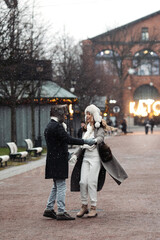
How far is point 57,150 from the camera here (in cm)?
870

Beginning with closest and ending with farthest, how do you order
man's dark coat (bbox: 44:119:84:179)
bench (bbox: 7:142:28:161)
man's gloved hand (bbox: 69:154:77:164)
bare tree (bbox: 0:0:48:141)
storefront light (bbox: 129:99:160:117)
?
man's dark coat (bbox: 44:119:84:179) < man's gloved hand (bbox: 69:154:77:164) < bare tree (bbox: 0:0:48:141) < bench (bbox: 7:142:28:161) < storefront light (bbox: 129:99:160:117)

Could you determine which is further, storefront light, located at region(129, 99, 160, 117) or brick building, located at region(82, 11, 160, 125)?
storefront light, located at region(129, 99, 160, 117)

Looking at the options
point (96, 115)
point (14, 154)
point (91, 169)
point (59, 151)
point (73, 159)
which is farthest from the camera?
point (14, 154)

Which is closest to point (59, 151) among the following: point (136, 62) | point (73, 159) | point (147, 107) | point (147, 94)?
point (73, 159)

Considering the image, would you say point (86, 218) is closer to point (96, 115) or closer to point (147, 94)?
point (96, 115)

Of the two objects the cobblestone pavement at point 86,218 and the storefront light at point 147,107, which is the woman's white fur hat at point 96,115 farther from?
the storefront light at point 147,107

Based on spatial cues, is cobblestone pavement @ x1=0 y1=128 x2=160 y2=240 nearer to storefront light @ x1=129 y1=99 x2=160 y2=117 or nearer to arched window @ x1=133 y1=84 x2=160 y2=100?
storefront light @ x1=129 y1=99 x2=160 y2=117

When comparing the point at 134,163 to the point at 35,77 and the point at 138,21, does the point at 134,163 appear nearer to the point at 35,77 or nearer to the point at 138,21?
the point at 35,77

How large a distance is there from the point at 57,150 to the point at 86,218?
116cm

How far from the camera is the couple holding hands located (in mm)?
8656

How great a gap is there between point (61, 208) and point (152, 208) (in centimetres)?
177

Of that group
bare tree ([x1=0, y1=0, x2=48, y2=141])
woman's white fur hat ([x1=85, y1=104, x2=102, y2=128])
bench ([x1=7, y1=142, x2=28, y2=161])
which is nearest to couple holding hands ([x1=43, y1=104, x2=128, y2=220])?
woman's white fur hat ([x1=85, y1=104, x2=102, y2=128])

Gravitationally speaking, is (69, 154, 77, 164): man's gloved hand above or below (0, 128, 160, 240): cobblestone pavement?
above

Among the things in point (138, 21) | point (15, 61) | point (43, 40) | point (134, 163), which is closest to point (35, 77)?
point (43, 40)
